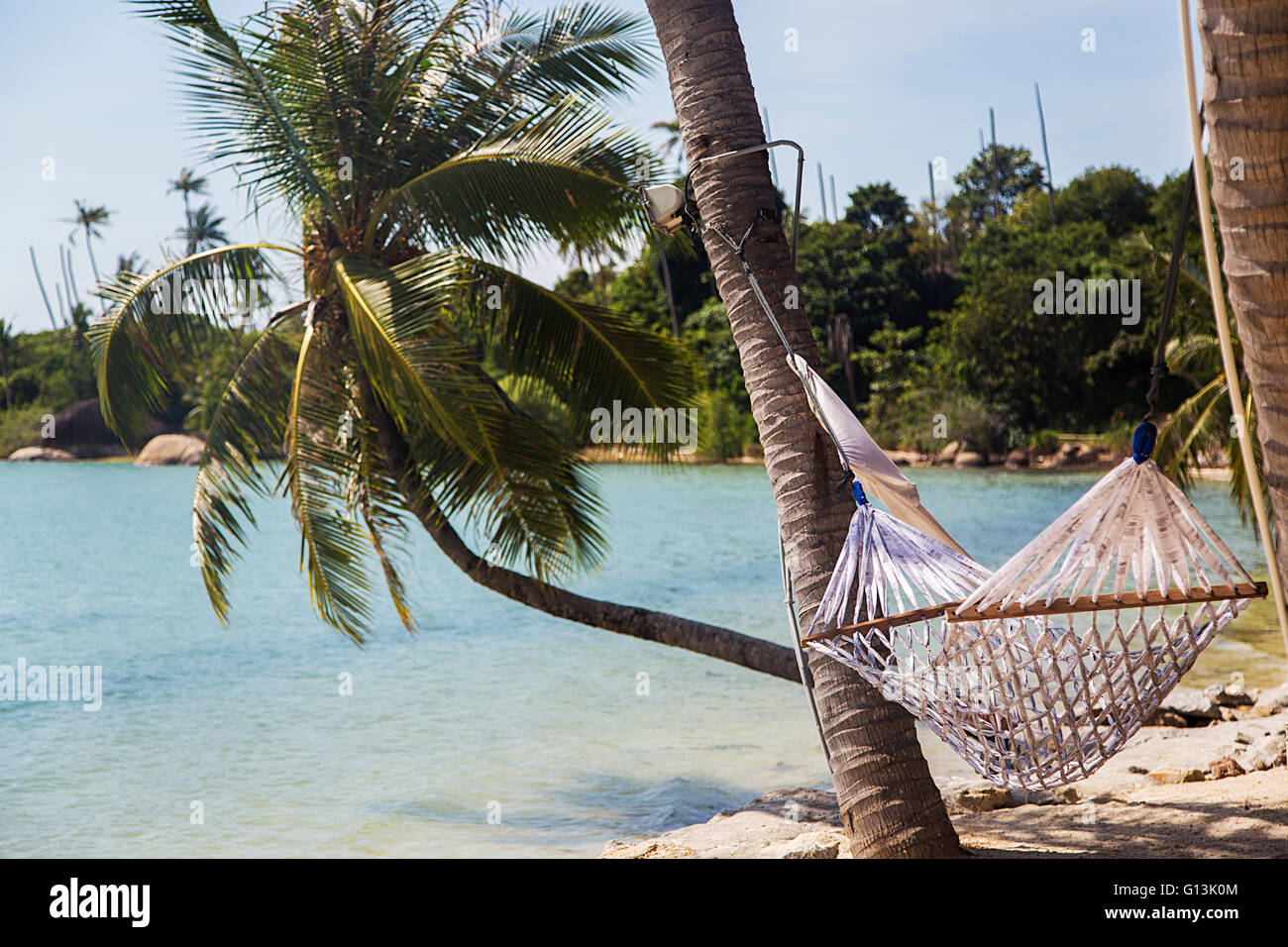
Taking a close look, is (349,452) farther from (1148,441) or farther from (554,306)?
(1148,441)

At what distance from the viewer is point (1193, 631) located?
2119mm

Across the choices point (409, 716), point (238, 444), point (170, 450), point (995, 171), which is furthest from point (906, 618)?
point (995, 171)

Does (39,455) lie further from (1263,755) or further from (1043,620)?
(1043,620)

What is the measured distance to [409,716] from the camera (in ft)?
26.8

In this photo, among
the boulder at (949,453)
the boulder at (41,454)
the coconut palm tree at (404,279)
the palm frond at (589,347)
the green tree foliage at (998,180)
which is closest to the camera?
the coconut palm tree at (404,279)

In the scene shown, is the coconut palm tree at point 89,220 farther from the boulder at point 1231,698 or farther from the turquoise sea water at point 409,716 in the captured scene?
the boulder at point 1231,698

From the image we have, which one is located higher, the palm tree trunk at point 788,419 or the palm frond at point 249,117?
the palm frond at point 249,117

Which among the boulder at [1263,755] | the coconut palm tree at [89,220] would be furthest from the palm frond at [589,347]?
the coconut palm tree at [89,220]

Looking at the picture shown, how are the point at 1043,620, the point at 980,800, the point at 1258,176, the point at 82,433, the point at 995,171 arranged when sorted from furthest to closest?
the point at 995,171 → the point at 82,433 → the point at 980,800 → the point at 1043,620 → the point at 1258,176

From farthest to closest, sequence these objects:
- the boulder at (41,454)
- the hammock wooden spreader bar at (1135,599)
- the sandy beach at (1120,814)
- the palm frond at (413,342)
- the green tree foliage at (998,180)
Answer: the green tree foliage at (998,180), the boulder at (41,454), the palm frond at (413,342), the sandy beach at (1120,814), the hammock wooden spreader bar at (1135,599)

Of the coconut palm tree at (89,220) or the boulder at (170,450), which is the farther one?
the coconut palm tree at (89,220)

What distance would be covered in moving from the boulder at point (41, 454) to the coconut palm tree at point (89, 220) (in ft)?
38.1

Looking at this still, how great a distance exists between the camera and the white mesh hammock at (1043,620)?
2020 mm

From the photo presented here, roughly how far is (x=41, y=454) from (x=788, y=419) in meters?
36.6
